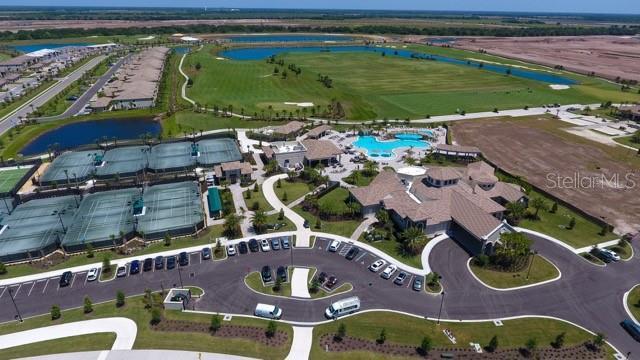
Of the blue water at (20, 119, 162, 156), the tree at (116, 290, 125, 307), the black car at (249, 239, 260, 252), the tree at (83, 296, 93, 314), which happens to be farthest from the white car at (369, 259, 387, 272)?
the blue water at (20, 119, 162, 156)

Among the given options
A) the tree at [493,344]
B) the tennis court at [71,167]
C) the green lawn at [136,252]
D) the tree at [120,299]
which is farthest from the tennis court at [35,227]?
the tree at [493,344]

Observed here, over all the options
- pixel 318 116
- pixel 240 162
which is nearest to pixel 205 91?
pixel 318 116

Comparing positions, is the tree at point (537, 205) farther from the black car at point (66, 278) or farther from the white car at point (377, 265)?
the black car at point (66, 278)

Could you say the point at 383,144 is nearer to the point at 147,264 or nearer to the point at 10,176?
the point at 147,264

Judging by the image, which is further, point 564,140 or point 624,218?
point 564,140

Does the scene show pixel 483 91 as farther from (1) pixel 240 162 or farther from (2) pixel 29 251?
(2) pixel 29 251

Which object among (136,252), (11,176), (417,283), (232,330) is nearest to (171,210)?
(136,252)
